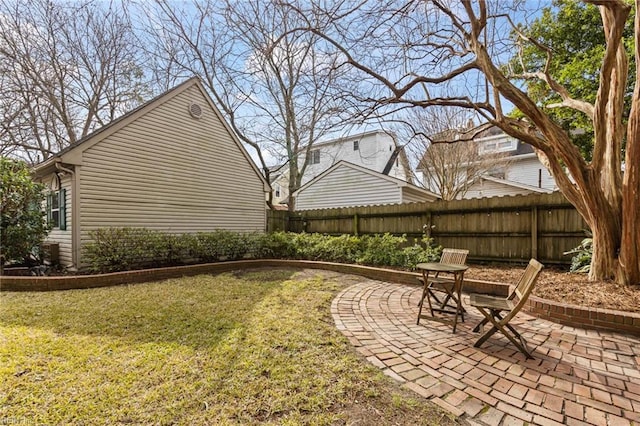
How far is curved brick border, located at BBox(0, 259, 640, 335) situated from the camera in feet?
12.2

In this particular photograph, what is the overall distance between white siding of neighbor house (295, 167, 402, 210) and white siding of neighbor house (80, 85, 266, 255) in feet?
14.1

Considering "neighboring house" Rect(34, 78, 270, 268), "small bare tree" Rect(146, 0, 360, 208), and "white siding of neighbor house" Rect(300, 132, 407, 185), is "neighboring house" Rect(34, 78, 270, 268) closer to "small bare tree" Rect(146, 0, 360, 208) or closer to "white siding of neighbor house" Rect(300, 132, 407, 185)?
"small bare tree" Rect(146, 0, 360, 208)

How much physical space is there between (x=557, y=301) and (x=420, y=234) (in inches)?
180

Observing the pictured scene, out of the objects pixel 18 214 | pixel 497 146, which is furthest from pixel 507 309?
pixel 497 146

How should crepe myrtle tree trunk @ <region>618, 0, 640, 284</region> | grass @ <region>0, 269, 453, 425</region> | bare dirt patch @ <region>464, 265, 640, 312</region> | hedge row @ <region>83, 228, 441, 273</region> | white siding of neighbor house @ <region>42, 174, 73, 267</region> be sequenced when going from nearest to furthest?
grass @ <region>0, 269, 453, 425</region>, bare dirt patch @ <region>464, 265, 640, 312</region>, crepe myrtle tree trunk @ <region>618, 0, 640, 284</region>, hedge row @ <region>83, 228, 441, 273</region>, white siding of neighbor house @ <region>42, 174, 73, 267</region>

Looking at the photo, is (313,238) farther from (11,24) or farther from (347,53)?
(11,24)

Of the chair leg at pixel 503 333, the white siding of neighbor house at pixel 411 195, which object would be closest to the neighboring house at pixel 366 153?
the white siding of neighbor house at pixel 411 195

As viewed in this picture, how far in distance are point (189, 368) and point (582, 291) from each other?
5.86 m

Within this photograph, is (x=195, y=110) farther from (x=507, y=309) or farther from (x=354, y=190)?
(x=507, y=309)

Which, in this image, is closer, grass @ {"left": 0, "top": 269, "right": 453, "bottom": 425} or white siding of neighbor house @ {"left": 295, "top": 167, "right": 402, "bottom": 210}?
grass @ {"left": 0, "top": 269, "right": 453, "bottom": 425}

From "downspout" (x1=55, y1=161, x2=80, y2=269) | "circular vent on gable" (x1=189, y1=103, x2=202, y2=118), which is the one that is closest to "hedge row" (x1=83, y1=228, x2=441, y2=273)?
"downspout" (x1=55, y1=161, x2=80, y2=269)

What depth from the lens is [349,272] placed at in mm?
7543

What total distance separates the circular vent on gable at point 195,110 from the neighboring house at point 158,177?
33 mm

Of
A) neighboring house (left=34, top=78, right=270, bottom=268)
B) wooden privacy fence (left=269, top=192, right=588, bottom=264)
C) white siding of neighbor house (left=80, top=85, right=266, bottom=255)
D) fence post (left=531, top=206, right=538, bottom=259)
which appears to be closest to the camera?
wooden privacy fence (left=269, top=192, right=588, bottom=264)
